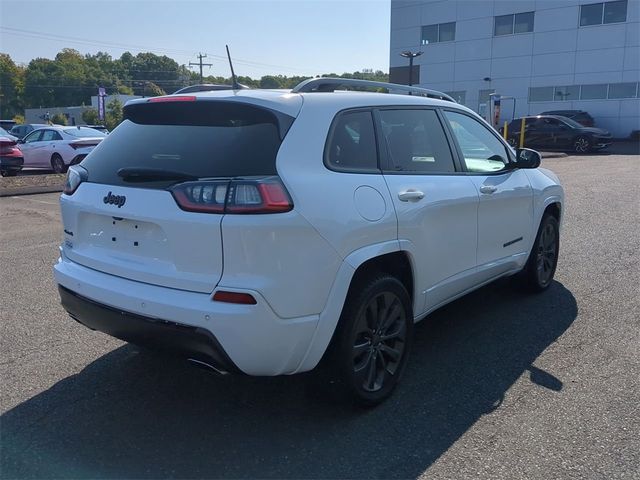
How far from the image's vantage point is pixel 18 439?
2988 millimetres

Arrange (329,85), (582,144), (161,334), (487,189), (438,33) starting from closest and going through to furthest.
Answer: (161,334)
(329,85)
(487,189)
(582,144)
(438,33)

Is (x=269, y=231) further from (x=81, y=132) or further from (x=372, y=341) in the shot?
(x=81, y=132)

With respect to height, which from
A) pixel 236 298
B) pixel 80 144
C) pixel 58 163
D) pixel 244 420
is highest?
pixel 80 144

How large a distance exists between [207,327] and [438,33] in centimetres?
4528

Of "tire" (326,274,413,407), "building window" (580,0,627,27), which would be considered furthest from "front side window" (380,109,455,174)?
"building window" (580,0,627,27)

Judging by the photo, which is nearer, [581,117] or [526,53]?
[581,117]

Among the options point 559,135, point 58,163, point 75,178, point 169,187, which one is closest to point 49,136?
point 58,163

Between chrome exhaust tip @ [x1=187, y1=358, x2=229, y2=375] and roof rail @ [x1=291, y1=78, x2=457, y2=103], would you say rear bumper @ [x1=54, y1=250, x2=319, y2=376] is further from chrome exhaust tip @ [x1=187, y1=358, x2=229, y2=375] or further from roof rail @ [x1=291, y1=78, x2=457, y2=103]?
roof rail @ [x1=291, y1=78, x2=457, y2=103]

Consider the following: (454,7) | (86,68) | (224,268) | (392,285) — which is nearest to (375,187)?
(392,285)

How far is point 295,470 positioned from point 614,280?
454 centimetres

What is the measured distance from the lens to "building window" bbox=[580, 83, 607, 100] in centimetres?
3650

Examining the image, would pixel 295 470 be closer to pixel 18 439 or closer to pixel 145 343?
pixel 145 343

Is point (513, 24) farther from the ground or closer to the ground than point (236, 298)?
farther from the ground

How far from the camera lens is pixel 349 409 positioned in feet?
10.9
